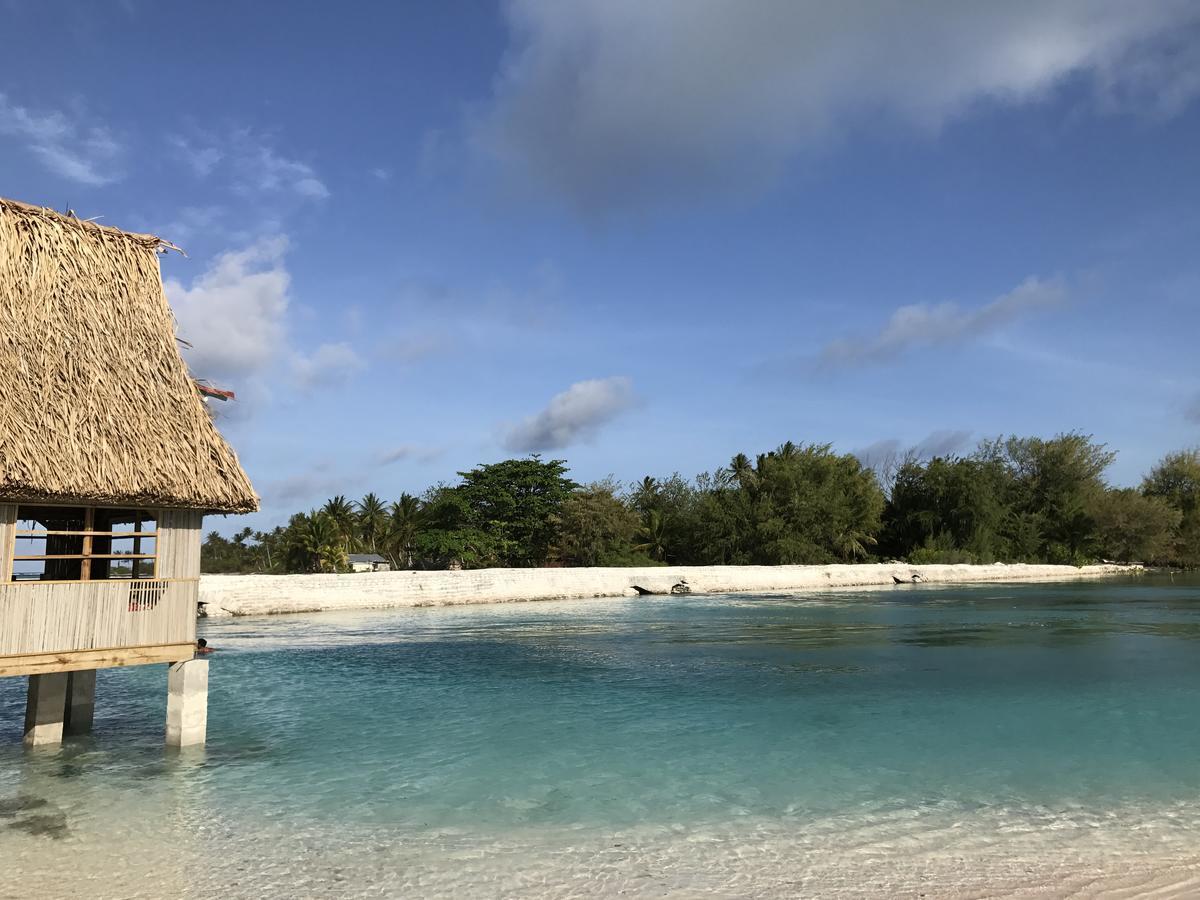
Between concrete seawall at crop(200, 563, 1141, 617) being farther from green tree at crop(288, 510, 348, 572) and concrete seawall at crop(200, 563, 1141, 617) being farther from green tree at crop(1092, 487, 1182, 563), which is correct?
green tree at crop(288, 510, 348, 572)

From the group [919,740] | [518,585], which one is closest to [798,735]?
[919,740]

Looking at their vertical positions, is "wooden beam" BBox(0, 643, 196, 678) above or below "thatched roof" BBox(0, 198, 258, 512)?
below

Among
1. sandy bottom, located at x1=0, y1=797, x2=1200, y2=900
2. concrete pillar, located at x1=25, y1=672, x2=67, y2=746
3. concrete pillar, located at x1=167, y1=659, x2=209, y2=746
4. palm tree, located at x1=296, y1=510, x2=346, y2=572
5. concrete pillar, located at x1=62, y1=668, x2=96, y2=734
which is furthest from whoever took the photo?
palm tree, located at x1=296, y1=510, x2=346, y2=572

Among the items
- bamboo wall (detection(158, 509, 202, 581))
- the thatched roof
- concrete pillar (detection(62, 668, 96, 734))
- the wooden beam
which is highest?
the thatched roof

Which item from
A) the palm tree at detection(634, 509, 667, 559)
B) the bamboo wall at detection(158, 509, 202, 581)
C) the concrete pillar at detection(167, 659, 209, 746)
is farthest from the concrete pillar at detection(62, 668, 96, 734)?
the palm tree at detection(634, 509, 667, 559)

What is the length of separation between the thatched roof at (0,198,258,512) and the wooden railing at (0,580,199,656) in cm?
115

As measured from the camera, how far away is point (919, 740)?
12781 mm

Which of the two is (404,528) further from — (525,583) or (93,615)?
(93,615)

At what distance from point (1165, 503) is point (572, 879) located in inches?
3543

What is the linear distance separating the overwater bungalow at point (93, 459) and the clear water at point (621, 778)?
1.49 m

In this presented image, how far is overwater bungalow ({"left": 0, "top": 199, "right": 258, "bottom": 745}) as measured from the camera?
10.0 meters

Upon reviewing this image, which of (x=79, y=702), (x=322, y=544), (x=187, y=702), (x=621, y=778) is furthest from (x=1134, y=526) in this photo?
(x=79, y=702)

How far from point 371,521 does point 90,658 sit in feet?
222

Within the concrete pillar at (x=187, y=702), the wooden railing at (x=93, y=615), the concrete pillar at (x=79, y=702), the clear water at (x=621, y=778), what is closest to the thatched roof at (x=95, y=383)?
the wooden railing at (x=93, y=615)
